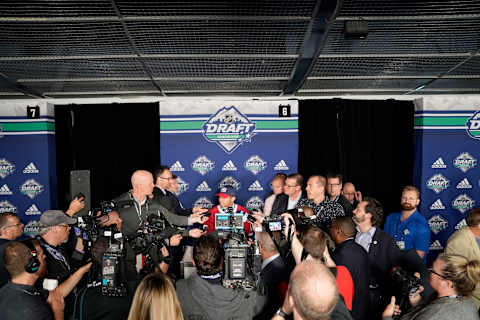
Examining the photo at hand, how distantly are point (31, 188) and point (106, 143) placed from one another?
131 cm

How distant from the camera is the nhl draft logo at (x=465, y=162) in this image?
548 centimetres

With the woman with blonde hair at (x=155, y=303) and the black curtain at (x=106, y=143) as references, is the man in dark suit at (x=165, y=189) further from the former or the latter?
the woman with blonde hair at (x=155, y=303)

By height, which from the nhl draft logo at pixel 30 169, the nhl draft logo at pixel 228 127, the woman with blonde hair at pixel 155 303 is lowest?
the woman with blonde hair at pixel 155 303

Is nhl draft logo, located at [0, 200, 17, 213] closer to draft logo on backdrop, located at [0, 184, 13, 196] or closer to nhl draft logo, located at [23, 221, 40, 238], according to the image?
draft logo on backdrop, located at [0, 184, 13, 196]

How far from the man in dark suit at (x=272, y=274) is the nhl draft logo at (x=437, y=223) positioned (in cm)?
382

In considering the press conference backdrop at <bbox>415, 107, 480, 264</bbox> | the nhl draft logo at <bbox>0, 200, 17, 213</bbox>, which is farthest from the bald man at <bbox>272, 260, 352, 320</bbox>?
the nhl draft logo at <bbox>0, 200, 17, 213</bbox>

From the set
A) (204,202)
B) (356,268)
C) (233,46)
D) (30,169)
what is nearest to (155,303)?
(356,268)

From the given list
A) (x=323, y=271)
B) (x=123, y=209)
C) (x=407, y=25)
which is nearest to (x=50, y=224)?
(x=123, y=209)

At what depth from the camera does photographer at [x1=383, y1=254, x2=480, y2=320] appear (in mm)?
2004

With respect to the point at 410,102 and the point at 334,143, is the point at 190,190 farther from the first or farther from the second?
the point at 410,102

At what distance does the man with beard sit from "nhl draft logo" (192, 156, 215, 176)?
112 inches

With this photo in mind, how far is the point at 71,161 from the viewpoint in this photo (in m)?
5.84

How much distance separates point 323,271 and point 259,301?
83 cm

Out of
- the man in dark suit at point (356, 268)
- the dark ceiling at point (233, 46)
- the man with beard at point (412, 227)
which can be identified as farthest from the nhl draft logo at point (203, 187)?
the man in dark suit at point (356, 268)
